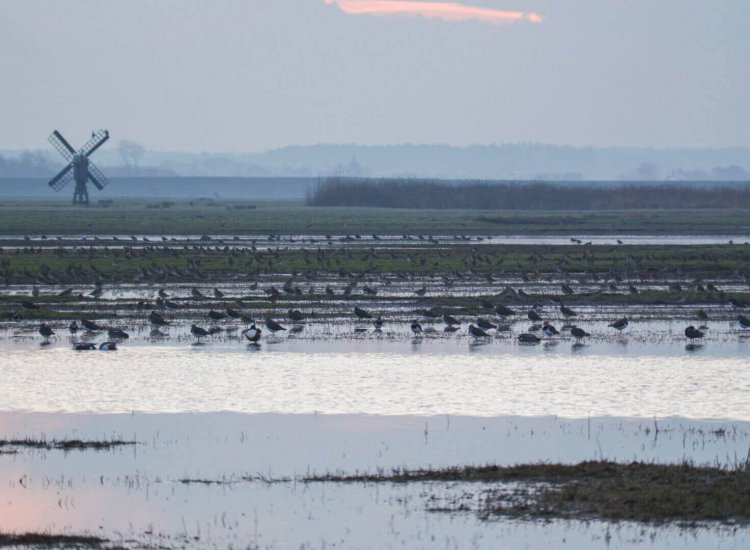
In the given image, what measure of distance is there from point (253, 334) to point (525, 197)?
7525 cm

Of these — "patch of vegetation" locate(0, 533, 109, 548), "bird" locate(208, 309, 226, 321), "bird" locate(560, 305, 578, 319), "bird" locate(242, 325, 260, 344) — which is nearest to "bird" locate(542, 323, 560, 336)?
"bird" locate(560, 305, 578, 319)

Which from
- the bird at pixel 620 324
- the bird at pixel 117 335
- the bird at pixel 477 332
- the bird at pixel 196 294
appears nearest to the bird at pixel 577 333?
the bird at pixel 620 324

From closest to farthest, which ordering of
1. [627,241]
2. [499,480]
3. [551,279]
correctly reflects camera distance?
[499,480]
[551,279]
[627,241]

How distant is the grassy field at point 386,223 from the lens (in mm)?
64938

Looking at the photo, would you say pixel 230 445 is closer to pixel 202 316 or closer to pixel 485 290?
pixel 202 316

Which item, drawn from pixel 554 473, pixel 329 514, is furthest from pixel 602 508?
pixel 329 514

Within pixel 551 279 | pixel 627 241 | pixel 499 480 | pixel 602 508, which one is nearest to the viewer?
pixel 602 508

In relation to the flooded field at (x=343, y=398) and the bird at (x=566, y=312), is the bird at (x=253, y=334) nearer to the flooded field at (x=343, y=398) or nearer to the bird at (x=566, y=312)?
the flooded field at (x=343, y=398)

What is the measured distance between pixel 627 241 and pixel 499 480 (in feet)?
149

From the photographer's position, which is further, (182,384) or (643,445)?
(182,384)

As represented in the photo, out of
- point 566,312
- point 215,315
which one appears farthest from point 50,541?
point 566,312

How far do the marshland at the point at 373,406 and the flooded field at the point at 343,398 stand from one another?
5 centimetres

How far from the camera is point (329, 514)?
1161 centimetres

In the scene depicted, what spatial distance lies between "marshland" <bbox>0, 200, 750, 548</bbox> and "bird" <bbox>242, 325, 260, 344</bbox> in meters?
0.32
